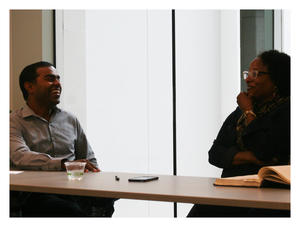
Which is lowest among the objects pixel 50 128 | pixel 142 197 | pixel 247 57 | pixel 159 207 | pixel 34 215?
pixel 159 207

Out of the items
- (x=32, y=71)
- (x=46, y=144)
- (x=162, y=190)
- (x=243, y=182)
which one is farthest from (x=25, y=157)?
(x=243, y=182)

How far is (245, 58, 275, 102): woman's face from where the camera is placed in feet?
8.31

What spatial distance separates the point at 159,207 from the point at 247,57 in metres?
1.58

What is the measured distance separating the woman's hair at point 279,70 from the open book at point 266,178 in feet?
2.76

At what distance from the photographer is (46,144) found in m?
2.86

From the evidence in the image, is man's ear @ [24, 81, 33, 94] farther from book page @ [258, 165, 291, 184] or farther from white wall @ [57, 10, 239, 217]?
book page @ [258, 165, 291, 184]

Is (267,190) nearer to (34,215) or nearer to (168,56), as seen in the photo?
(34,215)

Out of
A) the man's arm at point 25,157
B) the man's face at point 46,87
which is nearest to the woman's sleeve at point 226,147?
the man's arm at point 25,157

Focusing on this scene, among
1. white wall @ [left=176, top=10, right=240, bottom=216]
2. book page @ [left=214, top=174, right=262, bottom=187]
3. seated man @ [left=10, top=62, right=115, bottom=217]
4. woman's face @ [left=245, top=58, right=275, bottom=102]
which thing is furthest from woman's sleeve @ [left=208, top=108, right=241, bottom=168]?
white wall @ [left=176, top=10, right=240, bottom=216]

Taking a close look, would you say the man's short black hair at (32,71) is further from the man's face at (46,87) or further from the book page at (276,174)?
the book page at (276,174)

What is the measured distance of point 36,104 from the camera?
300 cm

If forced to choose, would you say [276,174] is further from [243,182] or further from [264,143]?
[264,143]

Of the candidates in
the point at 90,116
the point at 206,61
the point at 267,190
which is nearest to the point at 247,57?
the point at 206,61

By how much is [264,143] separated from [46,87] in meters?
1.53
